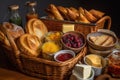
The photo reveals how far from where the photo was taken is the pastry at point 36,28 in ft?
3.67

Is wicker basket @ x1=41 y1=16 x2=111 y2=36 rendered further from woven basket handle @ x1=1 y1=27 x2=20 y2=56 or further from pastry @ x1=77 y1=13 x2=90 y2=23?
woven basket handle @ x1=1 y1=27 x2=20 y2=56

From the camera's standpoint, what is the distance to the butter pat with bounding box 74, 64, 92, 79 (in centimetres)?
86

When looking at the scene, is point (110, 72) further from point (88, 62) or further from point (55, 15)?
point (55, 15)

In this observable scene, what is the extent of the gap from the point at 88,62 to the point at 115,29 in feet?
3.87

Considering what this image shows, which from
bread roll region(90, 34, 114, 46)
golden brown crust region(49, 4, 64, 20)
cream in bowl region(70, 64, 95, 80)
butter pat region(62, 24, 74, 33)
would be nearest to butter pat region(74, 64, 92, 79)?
cream in bowl region(70, 64, 95, 80)

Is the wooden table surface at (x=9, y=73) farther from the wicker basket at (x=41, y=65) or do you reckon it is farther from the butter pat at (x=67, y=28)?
the butter pat at (x=67, y=28)

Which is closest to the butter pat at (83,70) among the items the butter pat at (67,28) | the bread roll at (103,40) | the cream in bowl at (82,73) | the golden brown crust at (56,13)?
the cream in bowl at (82,73)

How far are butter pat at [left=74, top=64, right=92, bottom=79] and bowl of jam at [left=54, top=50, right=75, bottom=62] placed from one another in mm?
99

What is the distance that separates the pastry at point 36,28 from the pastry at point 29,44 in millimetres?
75

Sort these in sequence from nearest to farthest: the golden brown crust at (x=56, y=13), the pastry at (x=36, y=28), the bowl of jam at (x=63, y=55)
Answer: the bowl of jam at (x=63, y=55)
the pastry at (x=36, y=28)
the golden brown crust at (x=56, y=13)

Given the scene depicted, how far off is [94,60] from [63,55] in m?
0.15

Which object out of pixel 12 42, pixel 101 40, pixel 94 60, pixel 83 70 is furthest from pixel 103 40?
pixel 12 42

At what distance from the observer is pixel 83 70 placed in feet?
2.80

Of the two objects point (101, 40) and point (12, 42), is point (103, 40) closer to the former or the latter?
point (101, 40)
